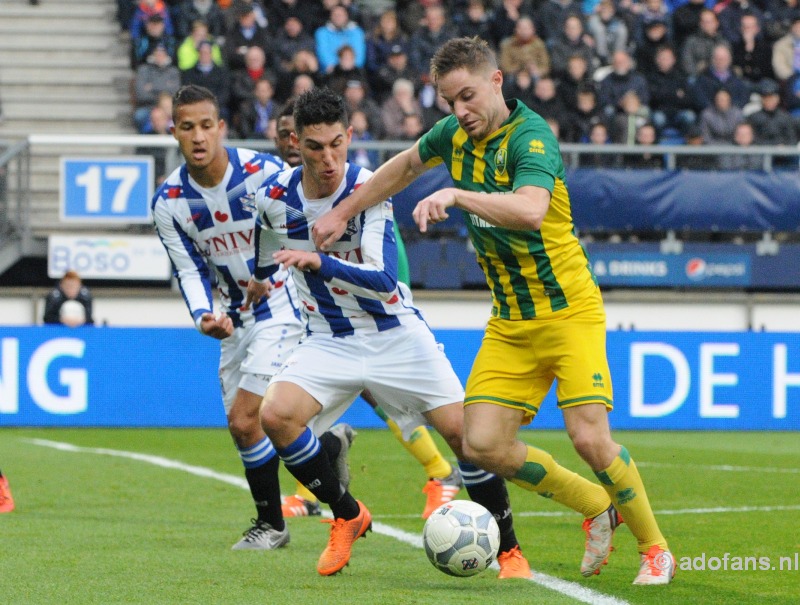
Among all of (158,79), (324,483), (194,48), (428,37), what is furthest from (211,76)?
(324,483)

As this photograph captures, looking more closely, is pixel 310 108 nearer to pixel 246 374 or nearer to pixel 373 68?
pixel 246 374

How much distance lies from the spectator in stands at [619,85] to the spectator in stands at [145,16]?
18.2 ft

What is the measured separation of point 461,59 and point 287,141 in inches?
104

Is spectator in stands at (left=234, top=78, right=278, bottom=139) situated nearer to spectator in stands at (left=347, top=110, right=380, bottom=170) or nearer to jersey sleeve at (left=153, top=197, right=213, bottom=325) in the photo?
spectator in stands at (left=347, top=110, right=380, bottom=170)

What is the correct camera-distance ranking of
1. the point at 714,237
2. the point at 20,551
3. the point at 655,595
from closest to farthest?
the point at 655,595
the point at 20,551
the point at 714,237

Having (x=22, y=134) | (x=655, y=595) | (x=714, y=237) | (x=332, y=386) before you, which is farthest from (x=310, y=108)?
(x=22, y=134)

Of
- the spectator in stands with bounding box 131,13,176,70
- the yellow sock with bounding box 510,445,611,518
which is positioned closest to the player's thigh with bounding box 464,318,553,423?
the yellow sock with bounding box 510,445,611,518

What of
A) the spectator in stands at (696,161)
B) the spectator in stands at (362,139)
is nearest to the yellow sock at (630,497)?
the spectator in stands at (362,139)

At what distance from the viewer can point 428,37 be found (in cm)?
1809

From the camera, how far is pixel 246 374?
7195 millimetres

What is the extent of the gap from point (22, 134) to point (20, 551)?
12.9 meters

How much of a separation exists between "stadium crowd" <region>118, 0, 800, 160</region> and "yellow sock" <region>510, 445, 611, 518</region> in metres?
10.5

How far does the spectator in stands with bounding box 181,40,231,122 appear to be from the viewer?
1716 centimetres

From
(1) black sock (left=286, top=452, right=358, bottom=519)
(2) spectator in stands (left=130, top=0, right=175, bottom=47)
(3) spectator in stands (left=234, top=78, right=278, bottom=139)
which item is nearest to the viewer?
(1) black sock (left=286, top=452, right=358, bottom=519)
